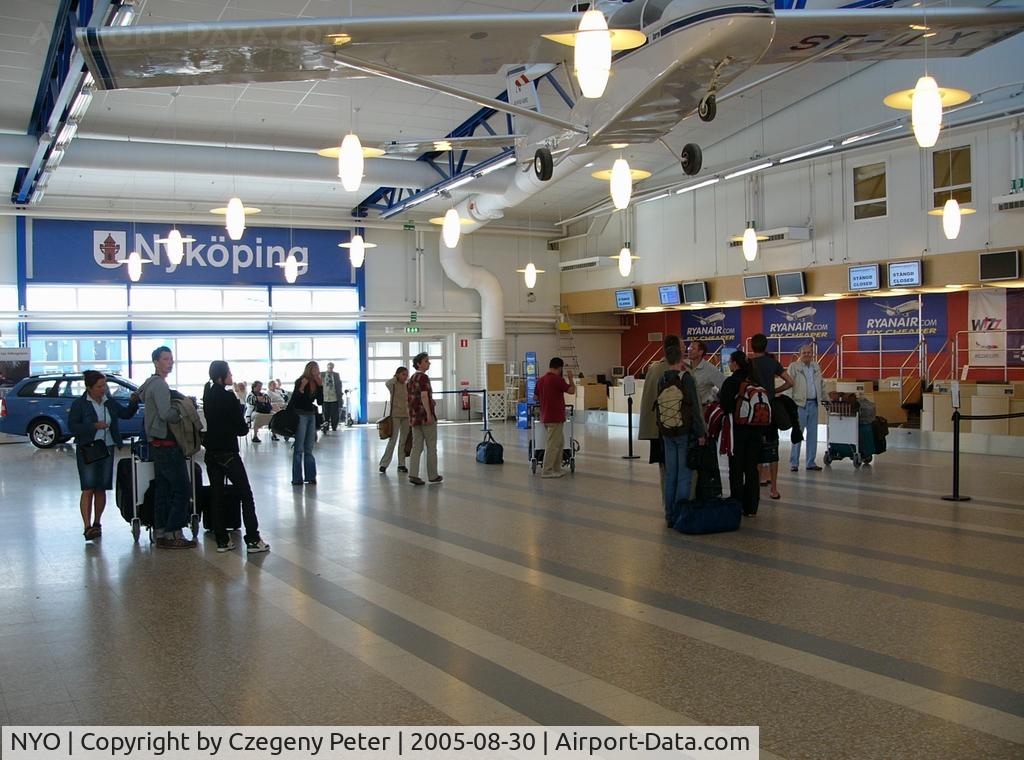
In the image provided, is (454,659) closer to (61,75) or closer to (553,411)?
(553,411)

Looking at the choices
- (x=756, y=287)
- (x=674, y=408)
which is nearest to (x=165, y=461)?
(x=674, y=408)

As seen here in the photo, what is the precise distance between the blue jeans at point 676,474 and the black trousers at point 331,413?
14.4 meters

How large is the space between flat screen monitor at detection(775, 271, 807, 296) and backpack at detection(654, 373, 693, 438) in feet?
40.1

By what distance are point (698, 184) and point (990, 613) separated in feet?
49.9

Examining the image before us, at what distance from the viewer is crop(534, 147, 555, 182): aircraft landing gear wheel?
11594 mm

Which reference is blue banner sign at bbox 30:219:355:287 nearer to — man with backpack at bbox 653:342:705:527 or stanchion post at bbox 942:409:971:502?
man with backpack at bbox 653:342:705:527

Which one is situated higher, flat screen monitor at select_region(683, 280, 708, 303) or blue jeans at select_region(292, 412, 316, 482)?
flat screen monitor at select_region(683, 280, 708, 303)

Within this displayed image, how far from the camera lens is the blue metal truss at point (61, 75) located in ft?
31.2

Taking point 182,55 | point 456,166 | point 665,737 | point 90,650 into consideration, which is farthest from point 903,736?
point 456,166

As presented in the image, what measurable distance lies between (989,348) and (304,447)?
1320 cm

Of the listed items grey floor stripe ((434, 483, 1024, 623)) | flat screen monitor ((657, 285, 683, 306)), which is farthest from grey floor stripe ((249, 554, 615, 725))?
flat screen monitor ((657, 285, 683, 306))

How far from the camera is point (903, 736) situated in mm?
3662

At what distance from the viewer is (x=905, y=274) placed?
17125 millimetres

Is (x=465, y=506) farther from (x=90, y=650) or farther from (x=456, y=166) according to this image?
(x=456, y=166)
